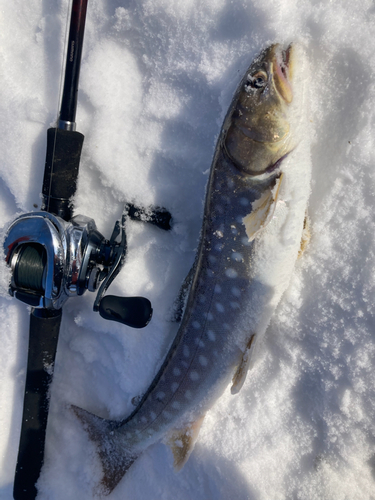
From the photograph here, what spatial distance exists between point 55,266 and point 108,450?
4.48ft

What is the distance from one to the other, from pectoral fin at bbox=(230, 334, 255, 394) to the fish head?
0.89 meters

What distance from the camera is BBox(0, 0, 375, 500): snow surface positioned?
1677mm

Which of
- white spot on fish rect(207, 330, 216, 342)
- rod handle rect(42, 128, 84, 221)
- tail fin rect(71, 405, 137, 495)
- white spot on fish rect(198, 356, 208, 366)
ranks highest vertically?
rod handle rect(42, 128, 84, 221)

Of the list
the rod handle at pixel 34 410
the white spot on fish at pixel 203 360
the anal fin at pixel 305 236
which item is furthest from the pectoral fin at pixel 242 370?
the rod handle at pixel 34 410

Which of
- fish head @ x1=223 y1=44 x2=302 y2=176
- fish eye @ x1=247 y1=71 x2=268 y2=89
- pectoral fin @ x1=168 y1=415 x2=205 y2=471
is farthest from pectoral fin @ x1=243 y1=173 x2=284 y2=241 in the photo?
pectoral fin @ x1=168 y1=415 x2=205 y2=471

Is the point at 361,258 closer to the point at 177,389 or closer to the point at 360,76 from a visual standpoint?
the point at 360,76

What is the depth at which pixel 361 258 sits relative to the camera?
169 centimetres

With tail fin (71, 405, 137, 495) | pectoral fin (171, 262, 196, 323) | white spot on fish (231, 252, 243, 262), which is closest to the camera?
white spot on fish (231, 252, 243, 262)

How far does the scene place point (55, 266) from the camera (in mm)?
1515

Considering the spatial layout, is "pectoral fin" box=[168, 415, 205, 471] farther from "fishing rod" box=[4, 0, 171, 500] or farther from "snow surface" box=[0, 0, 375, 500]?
"fishing rod" box=[4, 0, 171, 500]

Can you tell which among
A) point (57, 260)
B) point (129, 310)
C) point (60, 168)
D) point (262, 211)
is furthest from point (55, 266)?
point (262, 211)

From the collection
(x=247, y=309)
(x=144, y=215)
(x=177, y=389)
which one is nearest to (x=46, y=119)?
(x=144, y=215)

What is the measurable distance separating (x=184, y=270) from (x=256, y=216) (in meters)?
0.70

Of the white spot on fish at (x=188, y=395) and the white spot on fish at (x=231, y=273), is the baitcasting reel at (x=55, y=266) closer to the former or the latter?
the white spot on fish at (x=231, y=273)
